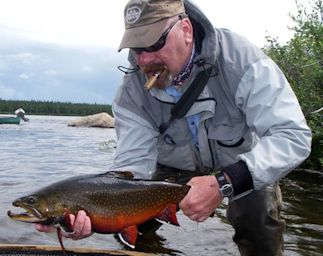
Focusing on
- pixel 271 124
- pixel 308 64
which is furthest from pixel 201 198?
pixel 308 64

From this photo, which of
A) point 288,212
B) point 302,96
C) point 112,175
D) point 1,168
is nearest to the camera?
point 112,175

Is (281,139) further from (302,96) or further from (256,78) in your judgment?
(302,96)

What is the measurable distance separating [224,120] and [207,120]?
0.15 meters

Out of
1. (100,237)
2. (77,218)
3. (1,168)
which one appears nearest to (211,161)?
(77,218)

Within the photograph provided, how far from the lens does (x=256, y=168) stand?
350cm

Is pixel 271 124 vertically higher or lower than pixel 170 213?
higher

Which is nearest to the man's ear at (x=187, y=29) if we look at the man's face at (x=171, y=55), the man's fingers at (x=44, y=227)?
the man's face at (x=171, y=55)

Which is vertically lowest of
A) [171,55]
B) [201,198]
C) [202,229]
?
[202,229]

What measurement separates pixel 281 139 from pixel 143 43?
124 cm

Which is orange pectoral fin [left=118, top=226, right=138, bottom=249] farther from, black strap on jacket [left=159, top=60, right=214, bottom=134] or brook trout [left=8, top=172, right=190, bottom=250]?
black strap on jacket [left=159, top=60, right=214, bottom=134]

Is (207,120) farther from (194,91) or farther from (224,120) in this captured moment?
(194,91)

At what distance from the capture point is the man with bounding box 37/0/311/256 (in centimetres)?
355

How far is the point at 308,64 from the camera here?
10180 millimetres

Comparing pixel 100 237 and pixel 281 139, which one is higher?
pixel 281 139
